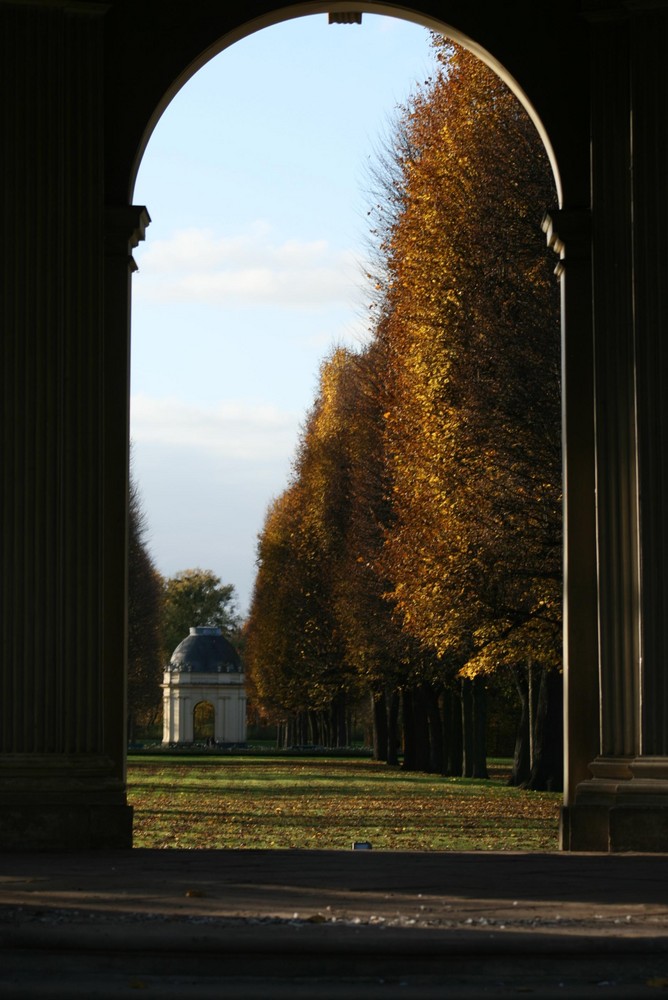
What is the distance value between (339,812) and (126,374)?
14.3 meters

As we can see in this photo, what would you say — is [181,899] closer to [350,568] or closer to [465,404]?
A: [465,404]

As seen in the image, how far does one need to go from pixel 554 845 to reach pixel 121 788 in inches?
316

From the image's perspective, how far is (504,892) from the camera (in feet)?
34.1

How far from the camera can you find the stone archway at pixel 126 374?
13.8m

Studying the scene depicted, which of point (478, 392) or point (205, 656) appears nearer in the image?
point (478, 392)

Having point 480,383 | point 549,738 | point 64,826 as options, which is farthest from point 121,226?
point 549,738

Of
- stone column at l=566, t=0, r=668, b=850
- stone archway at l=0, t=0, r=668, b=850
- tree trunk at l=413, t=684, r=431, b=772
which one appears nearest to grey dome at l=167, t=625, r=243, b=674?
tree trunk at l=413, t=684, r=431, b=772

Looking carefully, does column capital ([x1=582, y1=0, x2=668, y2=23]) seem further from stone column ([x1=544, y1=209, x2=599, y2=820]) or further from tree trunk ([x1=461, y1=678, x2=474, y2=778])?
tree trunk ([x1=461, y1=678, x2=474, y2=778])

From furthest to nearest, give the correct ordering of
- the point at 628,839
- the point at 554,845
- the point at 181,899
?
the point at 554,845, the point at 628,839, the point at 181,899

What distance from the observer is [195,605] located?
14562 cm

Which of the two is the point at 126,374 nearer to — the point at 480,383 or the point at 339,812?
the point at 480,383

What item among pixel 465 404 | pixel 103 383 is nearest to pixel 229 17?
pixel 103 383

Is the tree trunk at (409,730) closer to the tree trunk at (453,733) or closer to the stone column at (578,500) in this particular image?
the tree trunk at (453,733)

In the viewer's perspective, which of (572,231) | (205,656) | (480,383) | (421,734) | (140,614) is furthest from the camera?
(205,656)
